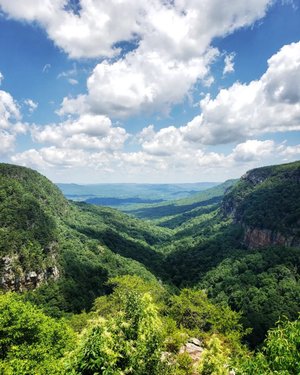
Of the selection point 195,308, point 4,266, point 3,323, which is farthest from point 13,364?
point 4,266

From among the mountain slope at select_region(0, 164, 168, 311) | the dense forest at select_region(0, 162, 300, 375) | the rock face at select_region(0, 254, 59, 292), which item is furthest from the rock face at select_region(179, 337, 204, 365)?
the rock face at select_region(0, 254, 59, 292)

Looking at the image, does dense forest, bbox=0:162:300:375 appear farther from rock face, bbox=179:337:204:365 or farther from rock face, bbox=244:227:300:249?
rock face, bbox=244:227:300:249

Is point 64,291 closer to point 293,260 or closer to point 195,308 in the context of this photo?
point 195,308

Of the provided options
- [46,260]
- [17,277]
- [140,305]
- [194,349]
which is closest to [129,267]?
[46,260]

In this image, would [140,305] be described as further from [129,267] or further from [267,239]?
[267,239]

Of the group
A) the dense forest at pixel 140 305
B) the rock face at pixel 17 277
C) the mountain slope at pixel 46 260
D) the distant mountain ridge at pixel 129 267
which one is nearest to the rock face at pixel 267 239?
the distant mountain ridge at pixel 129 267
